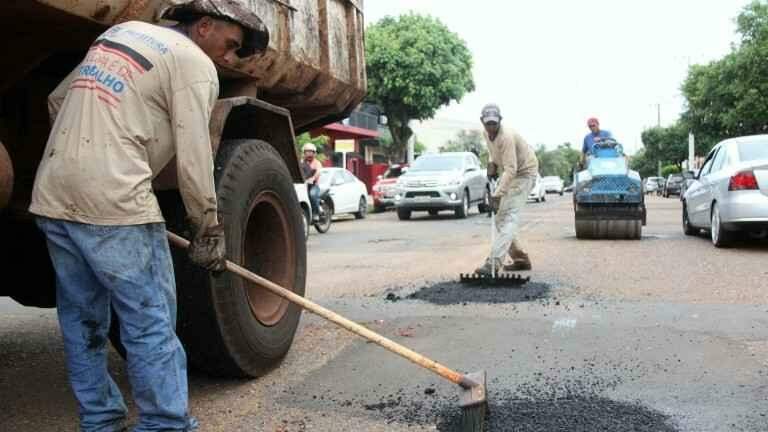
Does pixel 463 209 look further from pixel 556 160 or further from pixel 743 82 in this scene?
pixel 556 160

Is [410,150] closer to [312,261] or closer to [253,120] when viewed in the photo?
[312,261]

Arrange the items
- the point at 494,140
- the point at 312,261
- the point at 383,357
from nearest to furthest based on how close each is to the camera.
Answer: the point at 383,357 → the point at 494,140 → the point at 312,261

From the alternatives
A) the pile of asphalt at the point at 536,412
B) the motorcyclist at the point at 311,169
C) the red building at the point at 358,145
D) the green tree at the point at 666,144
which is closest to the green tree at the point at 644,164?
the green tree at the point at 666,144

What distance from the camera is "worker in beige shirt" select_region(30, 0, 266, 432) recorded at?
2.77 metres

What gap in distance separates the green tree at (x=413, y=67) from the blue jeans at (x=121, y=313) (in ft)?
106

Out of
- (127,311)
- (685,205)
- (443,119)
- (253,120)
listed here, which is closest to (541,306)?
(253,120)

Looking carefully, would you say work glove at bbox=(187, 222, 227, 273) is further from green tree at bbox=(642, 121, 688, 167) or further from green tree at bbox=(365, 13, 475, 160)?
green tree at bbox=(642, 121, 688, 167)

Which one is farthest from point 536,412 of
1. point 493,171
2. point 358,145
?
point 358,145

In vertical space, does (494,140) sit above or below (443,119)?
below

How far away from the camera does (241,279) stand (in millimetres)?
3949

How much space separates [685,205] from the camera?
510 inches

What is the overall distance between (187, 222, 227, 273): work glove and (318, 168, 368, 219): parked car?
46.3 ft

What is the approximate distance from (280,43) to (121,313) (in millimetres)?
2038

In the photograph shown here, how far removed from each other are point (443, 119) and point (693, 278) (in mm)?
118975
